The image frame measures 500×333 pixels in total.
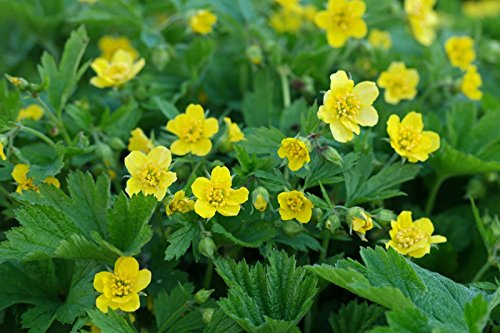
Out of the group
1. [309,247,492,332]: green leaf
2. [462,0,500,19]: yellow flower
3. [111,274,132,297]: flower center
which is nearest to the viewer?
[309,247,492,332]: green leaf

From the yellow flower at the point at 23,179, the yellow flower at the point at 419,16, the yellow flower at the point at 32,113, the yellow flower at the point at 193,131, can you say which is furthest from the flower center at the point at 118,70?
the yellow flower at the point at 419,16

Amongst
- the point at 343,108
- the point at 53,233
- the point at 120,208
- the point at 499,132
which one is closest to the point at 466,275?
the point at 499,132

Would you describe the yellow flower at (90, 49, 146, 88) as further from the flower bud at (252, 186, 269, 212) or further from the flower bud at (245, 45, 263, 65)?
the flower bud at (252, 186, 269, 212)

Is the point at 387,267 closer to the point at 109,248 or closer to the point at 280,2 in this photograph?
the point at 109,248

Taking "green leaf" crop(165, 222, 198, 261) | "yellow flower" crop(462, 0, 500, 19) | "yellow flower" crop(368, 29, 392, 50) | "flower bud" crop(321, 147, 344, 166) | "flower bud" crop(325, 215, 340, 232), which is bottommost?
"yellow flower" crop(462, 0, 500, 19)

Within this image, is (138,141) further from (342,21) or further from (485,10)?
(485,10)

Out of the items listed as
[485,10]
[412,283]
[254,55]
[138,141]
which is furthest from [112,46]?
[485,10]

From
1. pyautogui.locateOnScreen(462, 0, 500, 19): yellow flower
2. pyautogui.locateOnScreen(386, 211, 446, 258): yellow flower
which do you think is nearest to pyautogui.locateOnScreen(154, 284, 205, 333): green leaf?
pyautogui.locateOnScreen(386, 211, 446, 258): yellow flower
